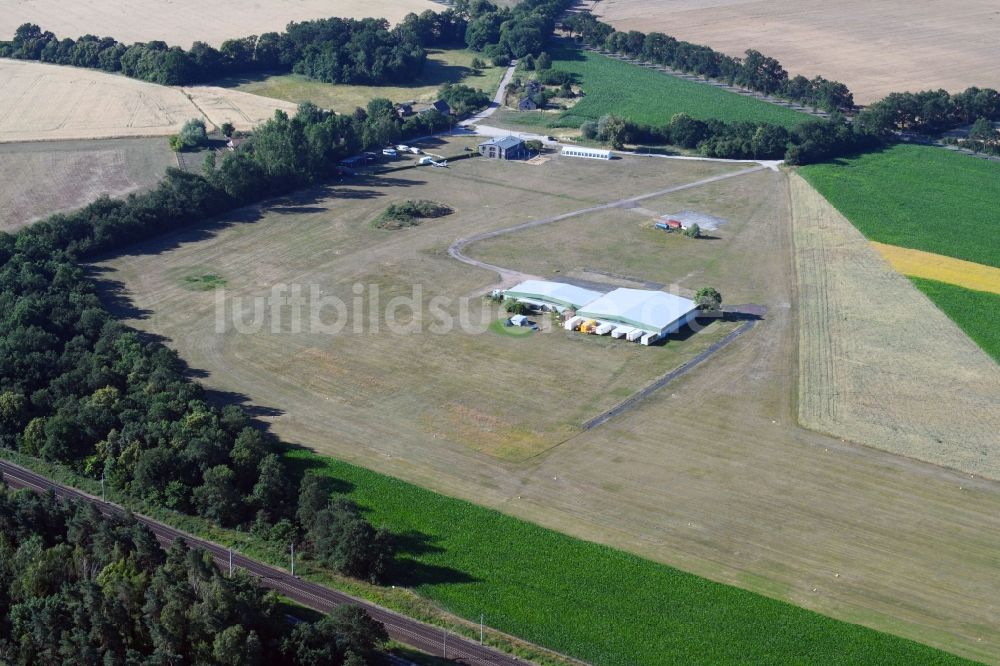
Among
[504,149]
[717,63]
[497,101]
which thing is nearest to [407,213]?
[504,149]

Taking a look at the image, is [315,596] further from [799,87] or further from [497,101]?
[799,87]

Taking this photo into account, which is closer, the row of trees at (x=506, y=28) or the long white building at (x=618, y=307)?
the long white building at (x=618, y=307)

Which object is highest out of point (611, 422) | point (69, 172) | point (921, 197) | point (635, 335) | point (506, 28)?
point (506, 28)

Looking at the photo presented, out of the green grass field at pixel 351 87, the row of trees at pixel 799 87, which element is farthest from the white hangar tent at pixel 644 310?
the green grass field at pixel 351 87

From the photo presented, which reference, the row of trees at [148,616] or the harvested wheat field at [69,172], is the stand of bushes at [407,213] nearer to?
the harvested wheat field at [69,172]

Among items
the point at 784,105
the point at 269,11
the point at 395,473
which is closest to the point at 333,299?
the point at 395,473

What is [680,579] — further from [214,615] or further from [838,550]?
[214,615]
